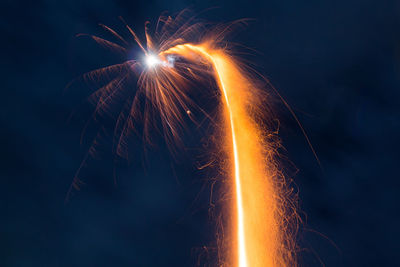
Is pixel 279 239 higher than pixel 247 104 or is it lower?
lower

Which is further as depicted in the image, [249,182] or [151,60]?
[249,182]

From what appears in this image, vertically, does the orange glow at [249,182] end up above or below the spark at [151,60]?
below

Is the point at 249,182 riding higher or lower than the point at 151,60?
lower

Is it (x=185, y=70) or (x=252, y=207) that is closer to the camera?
(x=252, y=207)

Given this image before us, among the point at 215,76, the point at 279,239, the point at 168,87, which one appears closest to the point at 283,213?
the point at 279,239

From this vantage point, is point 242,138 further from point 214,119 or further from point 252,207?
point 252,207

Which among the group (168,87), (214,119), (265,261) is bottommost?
(265,261)

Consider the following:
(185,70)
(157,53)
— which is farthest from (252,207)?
(157,53)

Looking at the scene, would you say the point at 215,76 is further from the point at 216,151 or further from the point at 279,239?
the point at 279,239

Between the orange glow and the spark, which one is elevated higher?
the spark
